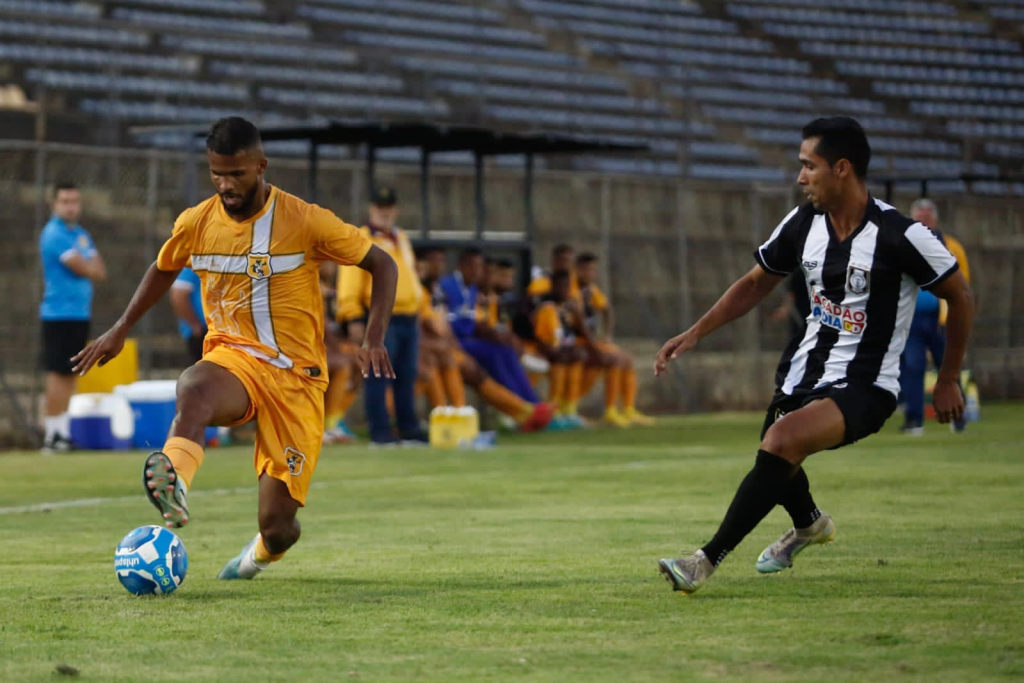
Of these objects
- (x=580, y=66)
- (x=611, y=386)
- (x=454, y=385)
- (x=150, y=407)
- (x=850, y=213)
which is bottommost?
(x=611, y=386)

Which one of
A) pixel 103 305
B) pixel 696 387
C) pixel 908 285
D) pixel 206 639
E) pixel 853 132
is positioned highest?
pixel 853 132

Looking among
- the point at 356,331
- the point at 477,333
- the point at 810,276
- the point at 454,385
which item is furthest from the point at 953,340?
the point at 477,333

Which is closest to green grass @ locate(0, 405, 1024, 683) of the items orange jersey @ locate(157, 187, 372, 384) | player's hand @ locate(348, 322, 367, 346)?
orange jersey @ locate(157, 187, 372, 384)

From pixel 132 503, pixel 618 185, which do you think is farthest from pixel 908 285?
pixel 618 185

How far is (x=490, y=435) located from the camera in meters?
15.9

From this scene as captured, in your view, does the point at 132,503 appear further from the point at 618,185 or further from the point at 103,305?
the point at 618,185

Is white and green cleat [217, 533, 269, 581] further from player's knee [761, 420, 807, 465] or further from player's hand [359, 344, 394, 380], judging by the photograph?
player's knee [761, 420, 807, 465]

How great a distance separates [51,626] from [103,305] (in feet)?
38.3

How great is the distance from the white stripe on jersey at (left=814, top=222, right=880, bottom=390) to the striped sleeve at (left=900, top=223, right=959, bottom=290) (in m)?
0.12

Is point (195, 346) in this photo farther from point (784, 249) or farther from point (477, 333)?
point (784, 249)

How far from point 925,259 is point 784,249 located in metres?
0.58

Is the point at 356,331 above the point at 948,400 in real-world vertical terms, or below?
below

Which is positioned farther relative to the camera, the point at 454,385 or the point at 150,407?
the point at 454,385

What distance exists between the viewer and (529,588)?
634cm
